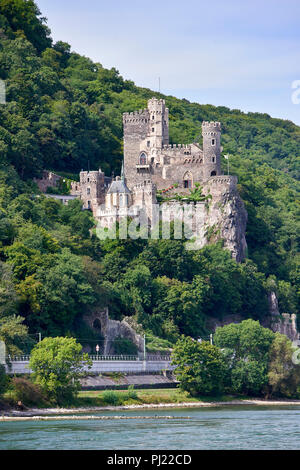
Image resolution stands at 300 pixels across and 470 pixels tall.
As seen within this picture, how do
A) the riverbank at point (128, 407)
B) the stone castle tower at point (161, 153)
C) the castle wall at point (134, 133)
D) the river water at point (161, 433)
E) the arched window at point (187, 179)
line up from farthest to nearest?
the castle wall at point (134, 133) → the arched window at point (187, 179) → the stone castle tower at point (161, 153) → the riverbank at point (128, 407) → the river water at point (161, 433)

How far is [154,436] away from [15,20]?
334 feet

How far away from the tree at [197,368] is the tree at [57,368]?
13.9 metres

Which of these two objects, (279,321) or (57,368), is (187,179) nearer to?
(279,321)

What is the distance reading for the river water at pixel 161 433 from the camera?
7369 cm

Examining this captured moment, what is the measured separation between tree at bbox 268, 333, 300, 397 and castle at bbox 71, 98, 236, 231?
24.7 metres

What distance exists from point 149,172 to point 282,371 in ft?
123

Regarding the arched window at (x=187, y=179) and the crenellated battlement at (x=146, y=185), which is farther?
the arched window at (x=187, y=179)

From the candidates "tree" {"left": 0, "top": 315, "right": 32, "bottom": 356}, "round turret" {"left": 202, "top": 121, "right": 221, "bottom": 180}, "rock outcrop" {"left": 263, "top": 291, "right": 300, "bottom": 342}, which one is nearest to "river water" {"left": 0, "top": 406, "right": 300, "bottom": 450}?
"tree" {"left": 0, "top": 315, "right": 32, "bottom": 356}

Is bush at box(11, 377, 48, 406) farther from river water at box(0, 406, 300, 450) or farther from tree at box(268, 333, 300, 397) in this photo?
tree at box(268, 333, 300, 397)

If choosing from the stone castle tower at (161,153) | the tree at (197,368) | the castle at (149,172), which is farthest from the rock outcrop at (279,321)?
the tree at (197,368)

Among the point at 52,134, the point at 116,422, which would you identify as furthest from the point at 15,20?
the point at 116,422

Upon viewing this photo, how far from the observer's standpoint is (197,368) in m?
107

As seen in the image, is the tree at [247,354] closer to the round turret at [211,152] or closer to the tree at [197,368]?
the tree at [197,368]

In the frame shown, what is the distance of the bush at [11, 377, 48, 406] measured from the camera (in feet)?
302
